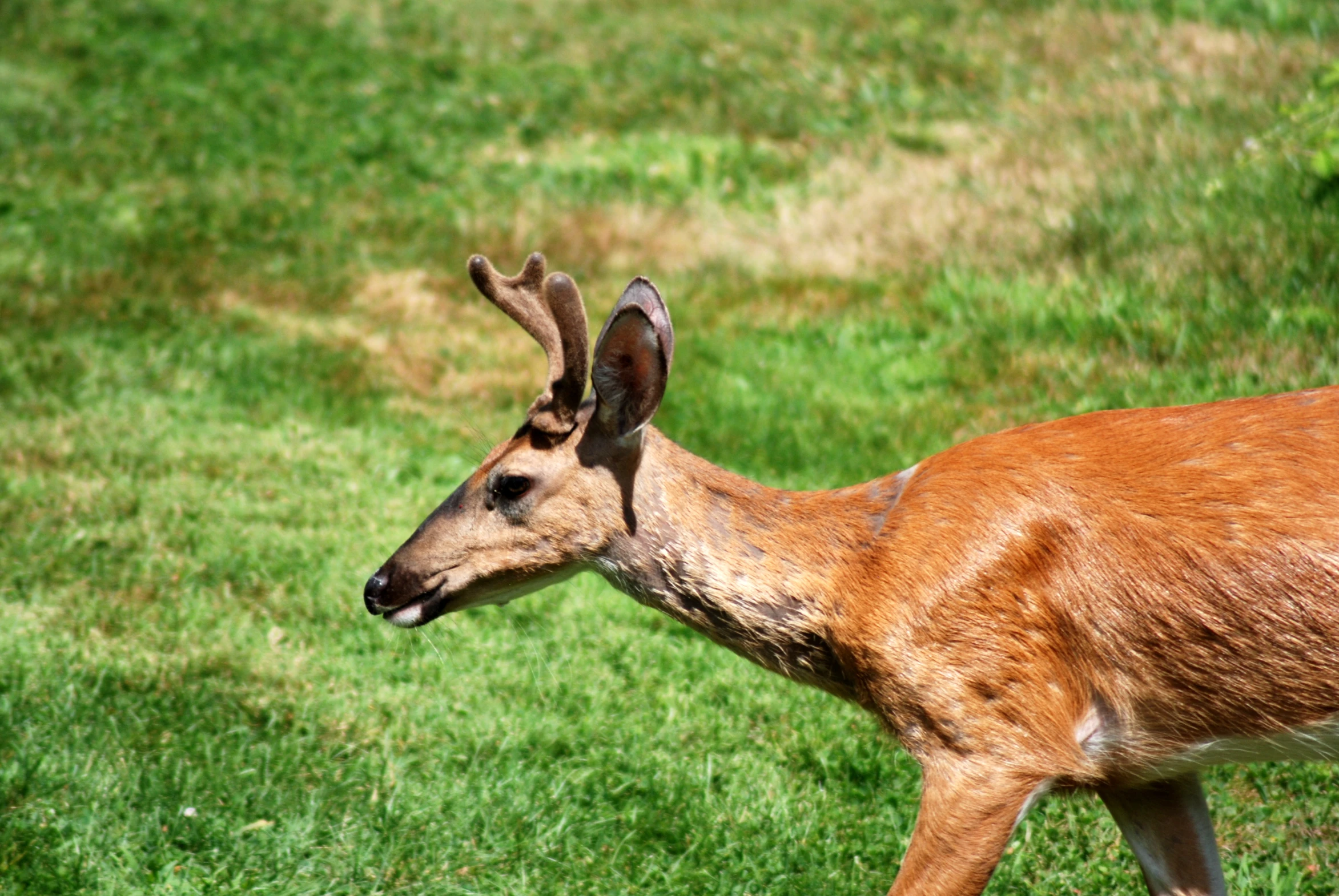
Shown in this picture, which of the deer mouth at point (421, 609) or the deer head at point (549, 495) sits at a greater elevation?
the deer head at point (549, 495)

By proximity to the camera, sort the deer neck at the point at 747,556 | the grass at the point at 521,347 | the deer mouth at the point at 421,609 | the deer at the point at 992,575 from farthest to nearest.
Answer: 1. the grass at the point at 521,347
2. the deer mouth at the point at 421,609
3. the deer neck at the point at 747,556
4. the deer at the point at 992,575

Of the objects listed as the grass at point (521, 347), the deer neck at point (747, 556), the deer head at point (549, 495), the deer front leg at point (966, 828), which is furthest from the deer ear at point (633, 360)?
the grass at point (521, 347)

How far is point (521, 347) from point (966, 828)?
5605 millimetres

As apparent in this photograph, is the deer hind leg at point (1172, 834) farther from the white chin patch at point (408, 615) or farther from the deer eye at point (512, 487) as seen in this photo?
the white chin patch at point (408, 615)

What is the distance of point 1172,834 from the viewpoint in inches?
151

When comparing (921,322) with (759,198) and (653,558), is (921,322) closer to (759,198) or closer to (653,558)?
(759,198)

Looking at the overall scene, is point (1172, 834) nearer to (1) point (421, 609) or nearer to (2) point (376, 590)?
(1) point (421, 609)

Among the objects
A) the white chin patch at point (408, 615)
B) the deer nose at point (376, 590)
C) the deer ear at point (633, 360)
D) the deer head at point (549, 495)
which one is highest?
the deer ear at point (633, 360)

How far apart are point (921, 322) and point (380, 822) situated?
4.74m

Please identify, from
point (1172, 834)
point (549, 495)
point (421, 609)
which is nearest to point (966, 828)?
point (1172, 834)

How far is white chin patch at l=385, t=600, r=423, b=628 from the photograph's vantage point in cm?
407

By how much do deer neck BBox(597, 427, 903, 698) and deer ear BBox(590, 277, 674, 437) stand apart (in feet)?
0.52

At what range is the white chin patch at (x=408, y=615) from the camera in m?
4.07

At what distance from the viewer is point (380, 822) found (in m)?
4.58
